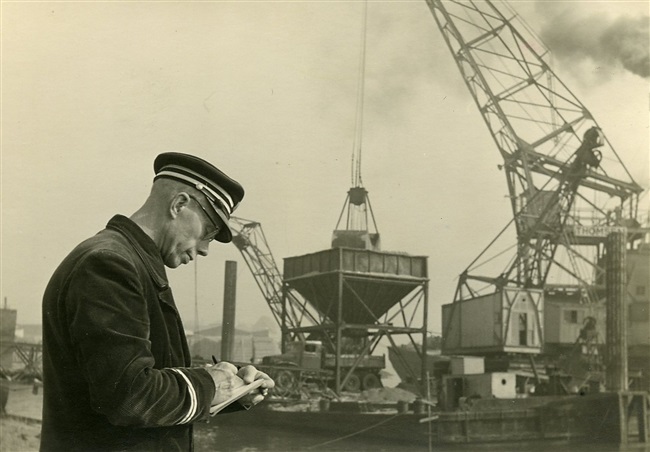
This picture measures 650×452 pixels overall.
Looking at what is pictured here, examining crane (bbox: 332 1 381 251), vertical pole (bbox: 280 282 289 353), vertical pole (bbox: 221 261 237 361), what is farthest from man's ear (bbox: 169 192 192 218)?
vertical pole (bbox: 280 282 289 353)

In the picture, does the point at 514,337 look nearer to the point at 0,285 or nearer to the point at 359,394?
the point at 359,394

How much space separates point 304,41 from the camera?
7.98 meters

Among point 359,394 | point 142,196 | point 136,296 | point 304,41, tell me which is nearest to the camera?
point 136,296

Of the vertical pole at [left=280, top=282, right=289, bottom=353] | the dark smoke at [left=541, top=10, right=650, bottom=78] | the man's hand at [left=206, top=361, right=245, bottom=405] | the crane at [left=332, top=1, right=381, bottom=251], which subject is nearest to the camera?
the man's hand at [left=206, top=361, right=245, bottom=405]

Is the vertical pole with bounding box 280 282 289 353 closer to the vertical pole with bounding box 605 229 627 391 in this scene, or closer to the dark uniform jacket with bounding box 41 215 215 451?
the vertical pole with bounding box 605 229 627 391

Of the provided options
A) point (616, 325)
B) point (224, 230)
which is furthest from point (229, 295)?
point (224, 230)

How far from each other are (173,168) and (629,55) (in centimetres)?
823

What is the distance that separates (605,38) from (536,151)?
800 cm

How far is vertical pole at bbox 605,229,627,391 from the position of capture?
13602 mm

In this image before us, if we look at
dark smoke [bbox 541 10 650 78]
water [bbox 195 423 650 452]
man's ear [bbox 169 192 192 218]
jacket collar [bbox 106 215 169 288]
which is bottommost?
water [bbox 195 423 650 452]

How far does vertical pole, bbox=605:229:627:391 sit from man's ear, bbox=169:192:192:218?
1342 cm

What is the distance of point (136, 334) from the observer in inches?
49.2

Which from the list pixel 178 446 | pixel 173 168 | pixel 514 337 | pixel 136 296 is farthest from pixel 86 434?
pixel 514 337

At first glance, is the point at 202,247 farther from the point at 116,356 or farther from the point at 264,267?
the point at 264,267
